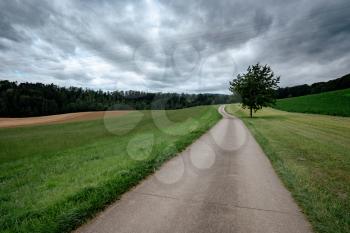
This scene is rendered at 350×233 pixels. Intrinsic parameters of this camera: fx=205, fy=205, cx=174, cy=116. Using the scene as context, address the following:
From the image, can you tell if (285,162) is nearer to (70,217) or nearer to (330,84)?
(70,217)

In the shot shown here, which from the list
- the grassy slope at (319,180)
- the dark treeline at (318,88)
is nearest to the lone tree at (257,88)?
the grassy slope at (319,180)

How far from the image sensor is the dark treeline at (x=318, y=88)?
4018 inches

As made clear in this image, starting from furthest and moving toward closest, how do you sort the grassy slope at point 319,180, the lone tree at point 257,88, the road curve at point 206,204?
the lone tree at point 257,88, the grassy slope at point 319,180, the road curve at point 206,204

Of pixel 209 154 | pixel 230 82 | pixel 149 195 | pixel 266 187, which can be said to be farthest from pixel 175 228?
pixel 230 82

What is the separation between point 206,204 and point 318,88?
5476 inches

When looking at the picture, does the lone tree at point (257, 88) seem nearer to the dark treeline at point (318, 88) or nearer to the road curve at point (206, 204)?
the road curve at point (206, 204)

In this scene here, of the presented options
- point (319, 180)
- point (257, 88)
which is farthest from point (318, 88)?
point (319, 180)

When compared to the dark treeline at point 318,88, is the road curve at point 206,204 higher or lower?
lower

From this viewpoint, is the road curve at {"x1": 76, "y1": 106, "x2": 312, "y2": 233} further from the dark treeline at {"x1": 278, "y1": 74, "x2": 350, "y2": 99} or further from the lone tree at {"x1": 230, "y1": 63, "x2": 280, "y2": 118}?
the dark treeline at {"x1": 278, "y1": 74, "x2": 350, "y2": 99}

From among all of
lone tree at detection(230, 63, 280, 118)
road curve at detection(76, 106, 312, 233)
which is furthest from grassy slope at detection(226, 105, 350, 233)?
lone tree at detection(230, 63, 280, 118)

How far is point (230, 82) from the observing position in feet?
148

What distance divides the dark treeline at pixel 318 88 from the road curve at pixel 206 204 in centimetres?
12090

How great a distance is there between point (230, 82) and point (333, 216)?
42.5 meters

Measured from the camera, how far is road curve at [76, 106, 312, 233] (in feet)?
13.4
